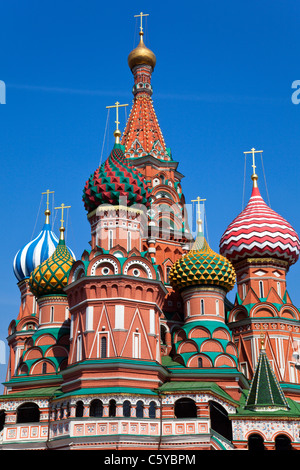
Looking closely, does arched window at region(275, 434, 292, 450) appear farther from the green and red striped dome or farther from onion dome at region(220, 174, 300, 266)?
the green and red striped dome

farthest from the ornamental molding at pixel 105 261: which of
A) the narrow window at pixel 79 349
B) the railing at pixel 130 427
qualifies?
the railing at pixel 130 427

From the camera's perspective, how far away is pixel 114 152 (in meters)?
26.3

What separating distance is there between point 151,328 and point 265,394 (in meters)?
4.13

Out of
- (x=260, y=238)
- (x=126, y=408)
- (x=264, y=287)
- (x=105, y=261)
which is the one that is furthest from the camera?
(x=260, y=238)

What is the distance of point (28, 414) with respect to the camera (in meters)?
25.0

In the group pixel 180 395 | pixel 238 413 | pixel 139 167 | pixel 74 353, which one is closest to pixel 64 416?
pixel 74 353

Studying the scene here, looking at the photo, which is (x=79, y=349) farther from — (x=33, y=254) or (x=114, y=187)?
(x=33, y=254)

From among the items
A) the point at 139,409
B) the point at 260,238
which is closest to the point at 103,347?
the point at 139,409

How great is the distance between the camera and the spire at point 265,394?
2142 centimetres

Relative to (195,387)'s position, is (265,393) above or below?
below

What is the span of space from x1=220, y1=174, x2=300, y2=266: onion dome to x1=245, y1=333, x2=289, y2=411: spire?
7.44m

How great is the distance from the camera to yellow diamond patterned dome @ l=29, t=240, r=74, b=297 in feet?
89.0

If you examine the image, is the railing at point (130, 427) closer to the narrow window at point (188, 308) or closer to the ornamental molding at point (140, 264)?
the ornamental molding at point (140, 264)

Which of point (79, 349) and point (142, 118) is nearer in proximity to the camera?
point (79, 349)
